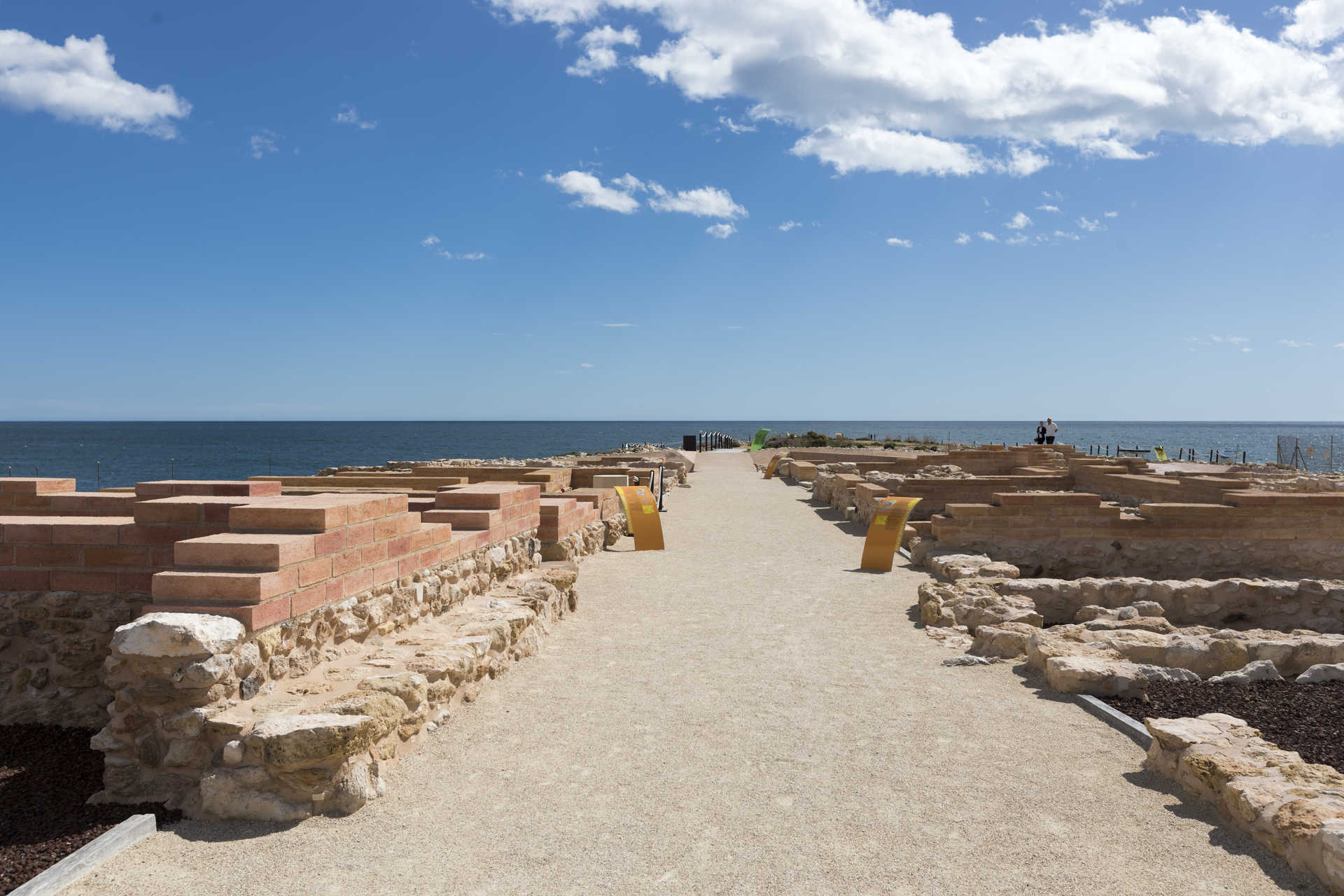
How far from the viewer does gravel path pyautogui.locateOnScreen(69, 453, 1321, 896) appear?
11.2 feet

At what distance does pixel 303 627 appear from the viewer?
4820 millimetres

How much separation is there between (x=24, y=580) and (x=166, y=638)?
7.53 ft

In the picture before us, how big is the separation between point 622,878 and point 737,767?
1268 millimetres

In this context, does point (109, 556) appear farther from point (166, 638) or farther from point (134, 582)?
point (166, 638)

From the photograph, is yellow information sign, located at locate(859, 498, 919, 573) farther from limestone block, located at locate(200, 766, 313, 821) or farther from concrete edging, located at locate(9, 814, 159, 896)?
concrete edging, located at locate(9, 814, 159, 896)

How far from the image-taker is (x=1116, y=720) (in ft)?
16.9

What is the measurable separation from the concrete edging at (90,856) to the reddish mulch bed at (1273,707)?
589cm

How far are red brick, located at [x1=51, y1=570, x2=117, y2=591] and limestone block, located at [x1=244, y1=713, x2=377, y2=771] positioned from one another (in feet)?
7.68

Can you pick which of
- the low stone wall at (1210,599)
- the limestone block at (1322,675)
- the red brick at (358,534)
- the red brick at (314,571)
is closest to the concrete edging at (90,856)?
the red brick at (314,571)

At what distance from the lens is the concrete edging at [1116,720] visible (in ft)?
15.9

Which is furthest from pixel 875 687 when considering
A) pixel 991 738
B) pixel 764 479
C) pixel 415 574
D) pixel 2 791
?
pixel 764 479

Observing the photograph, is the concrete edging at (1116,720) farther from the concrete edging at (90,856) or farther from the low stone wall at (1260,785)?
the concrete edging at (90,856)

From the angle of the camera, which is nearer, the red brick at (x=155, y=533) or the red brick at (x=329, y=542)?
the red brick at (x=329, y=542)

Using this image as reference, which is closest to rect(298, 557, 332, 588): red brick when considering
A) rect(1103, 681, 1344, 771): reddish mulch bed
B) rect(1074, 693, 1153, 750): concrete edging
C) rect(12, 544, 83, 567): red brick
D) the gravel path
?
the gravel path
